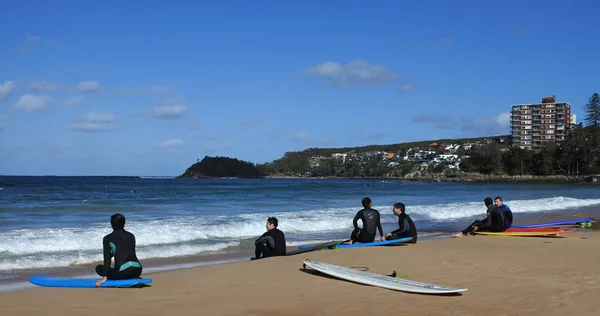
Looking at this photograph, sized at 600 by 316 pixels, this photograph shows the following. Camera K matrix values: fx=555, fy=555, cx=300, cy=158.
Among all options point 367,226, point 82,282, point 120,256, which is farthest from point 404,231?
point 82,282

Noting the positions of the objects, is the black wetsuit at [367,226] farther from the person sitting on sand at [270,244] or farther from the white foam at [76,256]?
the white foam at [76,256]

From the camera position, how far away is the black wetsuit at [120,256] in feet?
23.8

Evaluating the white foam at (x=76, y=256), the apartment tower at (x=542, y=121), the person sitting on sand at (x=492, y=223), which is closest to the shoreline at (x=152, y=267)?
the white foam at (x=76, y=256)

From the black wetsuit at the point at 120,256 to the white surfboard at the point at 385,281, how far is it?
9.09ft

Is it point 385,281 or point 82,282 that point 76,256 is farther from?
point 385,281

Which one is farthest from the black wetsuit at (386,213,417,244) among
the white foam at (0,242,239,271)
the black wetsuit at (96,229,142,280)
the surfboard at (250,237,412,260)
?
the black wetsuit at (96,229,142,280)

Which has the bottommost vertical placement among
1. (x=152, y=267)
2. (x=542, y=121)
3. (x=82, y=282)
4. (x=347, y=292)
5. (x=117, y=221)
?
(x=152, y=267)

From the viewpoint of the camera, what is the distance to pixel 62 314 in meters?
6.05

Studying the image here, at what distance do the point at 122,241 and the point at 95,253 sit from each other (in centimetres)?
548

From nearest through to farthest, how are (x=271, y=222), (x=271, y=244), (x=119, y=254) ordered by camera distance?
(x=119, y=254) → (x=271, y=222) → (x=271, y=244)

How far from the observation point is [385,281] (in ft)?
24.7

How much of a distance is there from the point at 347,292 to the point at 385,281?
2.02 ft

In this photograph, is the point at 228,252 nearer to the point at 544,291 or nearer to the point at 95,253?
the point at 95,253

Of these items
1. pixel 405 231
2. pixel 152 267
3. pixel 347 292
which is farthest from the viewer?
pixel 405 231
